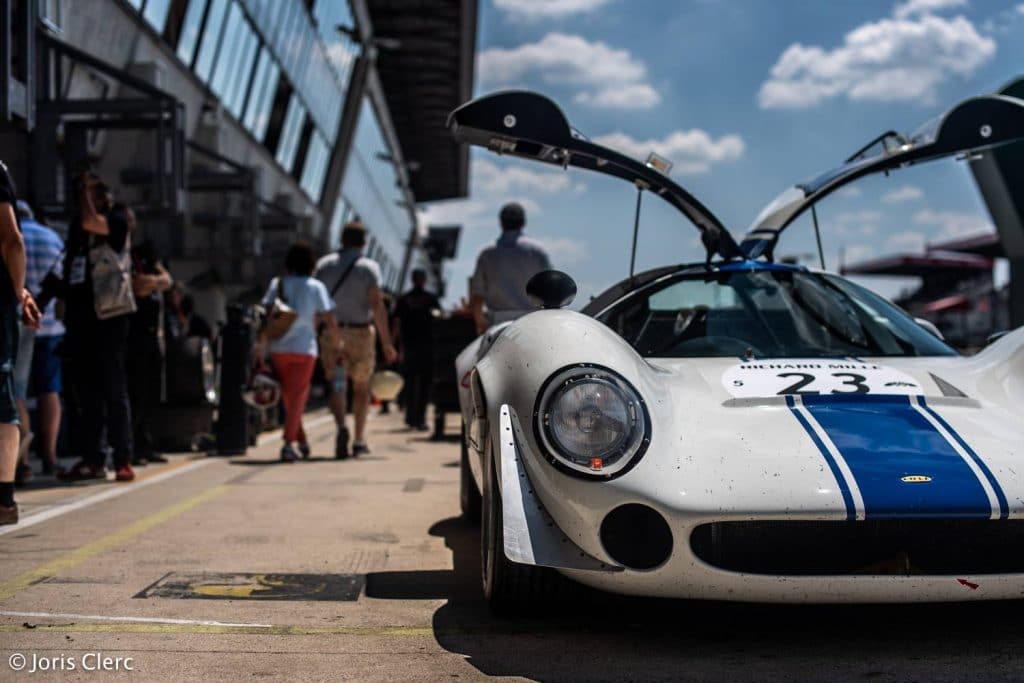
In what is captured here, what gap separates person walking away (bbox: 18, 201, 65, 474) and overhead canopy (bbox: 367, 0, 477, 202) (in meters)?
30.0

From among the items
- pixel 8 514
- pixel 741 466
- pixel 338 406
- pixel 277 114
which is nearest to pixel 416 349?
pixel 338 406

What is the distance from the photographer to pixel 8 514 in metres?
5.30

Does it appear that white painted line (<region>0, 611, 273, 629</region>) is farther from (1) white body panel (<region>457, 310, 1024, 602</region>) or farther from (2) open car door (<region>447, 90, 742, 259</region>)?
(2) open car door (<region>447, 90, 742, 259</region>)

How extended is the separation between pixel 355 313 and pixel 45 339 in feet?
7.81

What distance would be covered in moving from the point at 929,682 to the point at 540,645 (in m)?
0.98

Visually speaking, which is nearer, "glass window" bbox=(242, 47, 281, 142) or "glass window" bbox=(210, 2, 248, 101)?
"glass window" bbox=(210, 2, 248, 101)

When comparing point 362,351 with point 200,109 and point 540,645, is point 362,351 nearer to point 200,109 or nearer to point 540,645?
point 540,645

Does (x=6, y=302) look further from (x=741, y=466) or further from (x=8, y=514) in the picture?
(x=741, y=466)

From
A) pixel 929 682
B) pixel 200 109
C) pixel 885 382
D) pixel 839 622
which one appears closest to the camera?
pixel 929 682

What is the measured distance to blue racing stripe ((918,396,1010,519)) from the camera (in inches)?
122

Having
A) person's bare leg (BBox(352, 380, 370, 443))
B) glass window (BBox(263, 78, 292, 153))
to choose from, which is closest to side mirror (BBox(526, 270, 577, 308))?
person's bare leg (BBox(352, 380, 370, 443))

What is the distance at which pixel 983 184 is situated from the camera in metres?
9.98

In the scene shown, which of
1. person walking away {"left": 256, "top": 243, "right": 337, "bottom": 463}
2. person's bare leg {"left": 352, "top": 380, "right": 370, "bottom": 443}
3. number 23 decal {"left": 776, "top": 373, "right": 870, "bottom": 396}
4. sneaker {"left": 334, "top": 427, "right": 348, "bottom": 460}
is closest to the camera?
number 23 decal {"left": 776, "top": 373, "right": 870, "bottom": 396}

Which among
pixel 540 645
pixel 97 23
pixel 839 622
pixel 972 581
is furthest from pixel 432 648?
pixel 97 23
